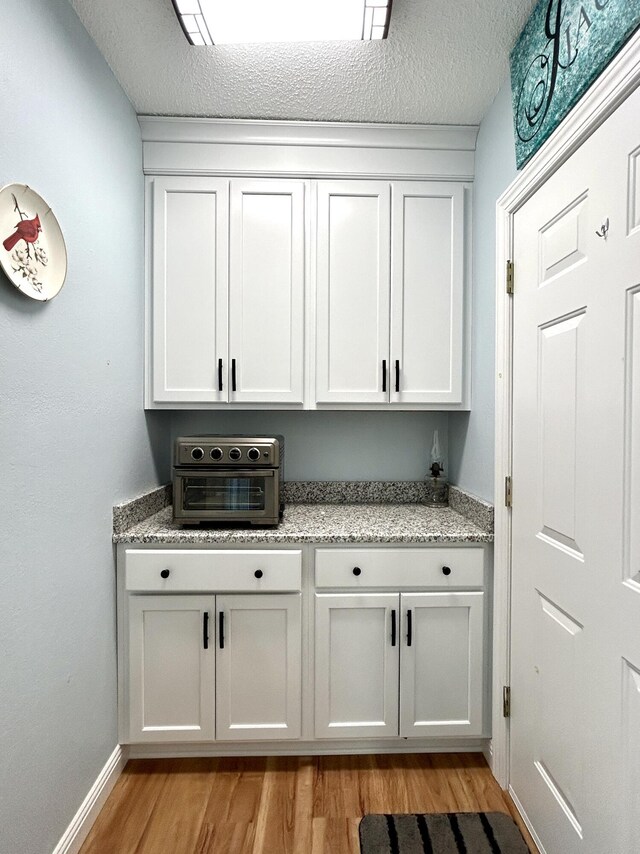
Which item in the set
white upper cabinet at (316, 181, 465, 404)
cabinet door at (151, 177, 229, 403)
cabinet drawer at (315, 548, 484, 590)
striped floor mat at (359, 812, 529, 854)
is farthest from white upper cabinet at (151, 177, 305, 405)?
striped floor mat at (359, 812, 529, 854)

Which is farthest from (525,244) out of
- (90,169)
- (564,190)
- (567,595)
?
(90,169)

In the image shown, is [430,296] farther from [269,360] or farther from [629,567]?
[629,567]

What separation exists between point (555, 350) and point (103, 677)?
1.83m

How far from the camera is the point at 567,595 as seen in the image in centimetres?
130

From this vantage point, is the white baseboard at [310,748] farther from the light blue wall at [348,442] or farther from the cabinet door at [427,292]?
the cabinet door at [427,292]

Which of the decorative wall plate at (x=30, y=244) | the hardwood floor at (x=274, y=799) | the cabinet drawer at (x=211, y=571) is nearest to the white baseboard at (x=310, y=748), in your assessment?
the hardwood floor at (x=274, y=799)

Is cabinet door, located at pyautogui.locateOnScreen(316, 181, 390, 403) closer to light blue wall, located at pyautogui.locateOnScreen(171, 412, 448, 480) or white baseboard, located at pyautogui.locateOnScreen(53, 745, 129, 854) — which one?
light blue wall, located at pyautogui.locateOnScreen(171, 412, 448, 480)

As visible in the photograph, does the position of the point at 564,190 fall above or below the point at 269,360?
above

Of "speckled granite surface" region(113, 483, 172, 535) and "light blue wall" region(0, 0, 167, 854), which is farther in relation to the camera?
"speckled granite surface" region(113, 483, 172, 535)

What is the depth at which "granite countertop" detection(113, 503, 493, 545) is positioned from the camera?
5.89 ft

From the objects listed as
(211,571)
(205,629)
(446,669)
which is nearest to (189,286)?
(211,571)

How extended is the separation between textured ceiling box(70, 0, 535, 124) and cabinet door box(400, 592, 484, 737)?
75.7 inches

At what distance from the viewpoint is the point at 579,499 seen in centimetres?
124

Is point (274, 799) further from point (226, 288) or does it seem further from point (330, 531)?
point (226, 288)
